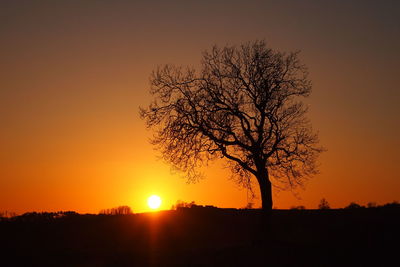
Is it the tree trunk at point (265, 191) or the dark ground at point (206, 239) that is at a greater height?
the tree trunk at point (265, 191)

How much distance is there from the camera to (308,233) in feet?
88.9

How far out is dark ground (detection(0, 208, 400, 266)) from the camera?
22438 mm

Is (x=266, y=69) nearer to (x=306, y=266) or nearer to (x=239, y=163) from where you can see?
(x=239, y=163)

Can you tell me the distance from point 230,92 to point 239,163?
407 centimetres

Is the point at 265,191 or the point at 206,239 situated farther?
the point at 206,239

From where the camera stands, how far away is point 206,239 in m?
27.3

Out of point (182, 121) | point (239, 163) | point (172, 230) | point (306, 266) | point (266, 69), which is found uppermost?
point (266, 69)

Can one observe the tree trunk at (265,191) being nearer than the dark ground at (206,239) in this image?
No

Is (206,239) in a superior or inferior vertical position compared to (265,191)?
inferior

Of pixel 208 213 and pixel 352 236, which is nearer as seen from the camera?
pixel 352 236

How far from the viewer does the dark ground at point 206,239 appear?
22.4 m

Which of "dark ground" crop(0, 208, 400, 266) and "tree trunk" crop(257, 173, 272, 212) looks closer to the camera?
"dark ground" crop(0, 208, 400, 266)

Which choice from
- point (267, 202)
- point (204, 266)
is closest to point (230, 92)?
point (267, 202)

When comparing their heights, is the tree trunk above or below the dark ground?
above
